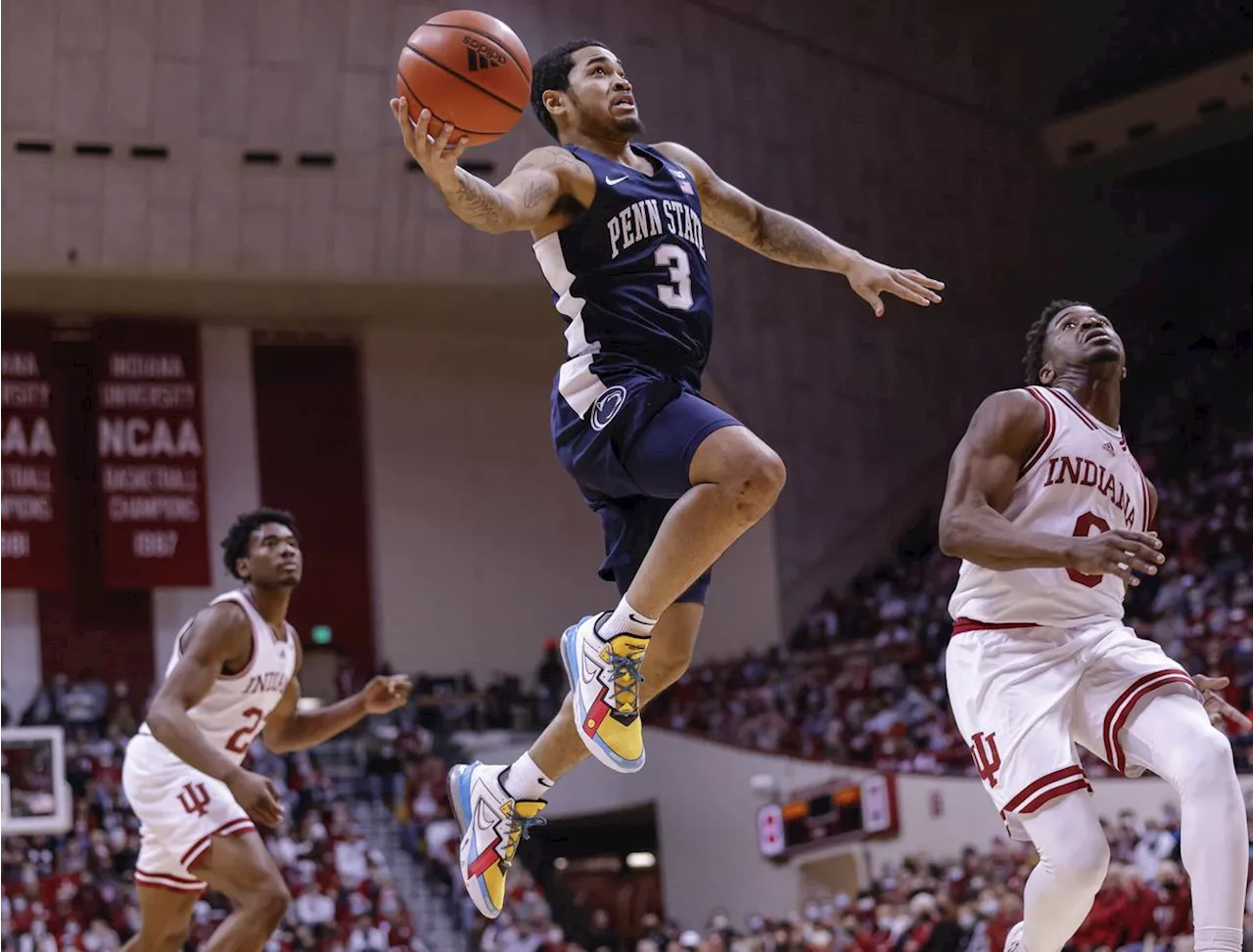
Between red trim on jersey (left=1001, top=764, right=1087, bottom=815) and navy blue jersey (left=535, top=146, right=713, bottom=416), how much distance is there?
1679 mm

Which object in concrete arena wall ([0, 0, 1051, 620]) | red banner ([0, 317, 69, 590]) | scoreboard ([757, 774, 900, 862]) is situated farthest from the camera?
red banner ([0, 317, 69, 590])

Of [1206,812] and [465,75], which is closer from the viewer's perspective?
[1206,812]

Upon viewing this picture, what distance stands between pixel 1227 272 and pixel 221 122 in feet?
52.2

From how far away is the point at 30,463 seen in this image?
949 inches

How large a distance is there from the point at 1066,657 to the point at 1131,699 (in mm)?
273

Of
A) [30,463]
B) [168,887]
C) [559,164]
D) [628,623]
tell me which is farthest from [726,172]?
[628,623]

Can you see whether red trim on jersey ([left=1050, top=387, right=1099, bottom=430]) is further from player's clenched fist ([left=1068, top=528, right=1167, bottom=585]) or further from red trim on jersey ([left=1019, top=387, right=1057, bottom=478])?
player's clenched fist ([left=1068, top=528, right=1167, bottom=585])

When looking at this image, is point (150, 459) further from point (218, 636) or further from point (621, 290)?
point (621, 290)

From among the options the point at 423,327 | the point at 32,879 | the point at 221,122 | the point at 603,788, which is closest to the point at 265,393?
the point at 423,327

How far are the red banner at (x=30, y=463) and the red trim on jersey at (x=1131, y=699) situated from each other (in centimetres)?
2063

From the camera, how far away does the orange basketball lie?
17.7ft

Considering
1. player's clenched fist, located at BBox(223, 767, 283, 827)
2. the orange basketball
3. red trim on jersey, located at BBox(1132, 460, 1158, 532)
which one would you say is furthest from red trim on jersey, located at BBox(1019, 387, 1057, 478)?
player's clenched fist, located at BBox(223, 767, 283, 827)

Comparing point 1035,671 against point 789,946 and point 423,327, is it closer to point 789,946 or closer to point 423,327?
point 789,946

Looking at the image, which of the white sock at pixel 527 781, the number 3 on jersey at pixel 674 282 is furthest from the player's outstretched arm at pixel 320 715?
the number 3 on jersey at pixel 674 282
